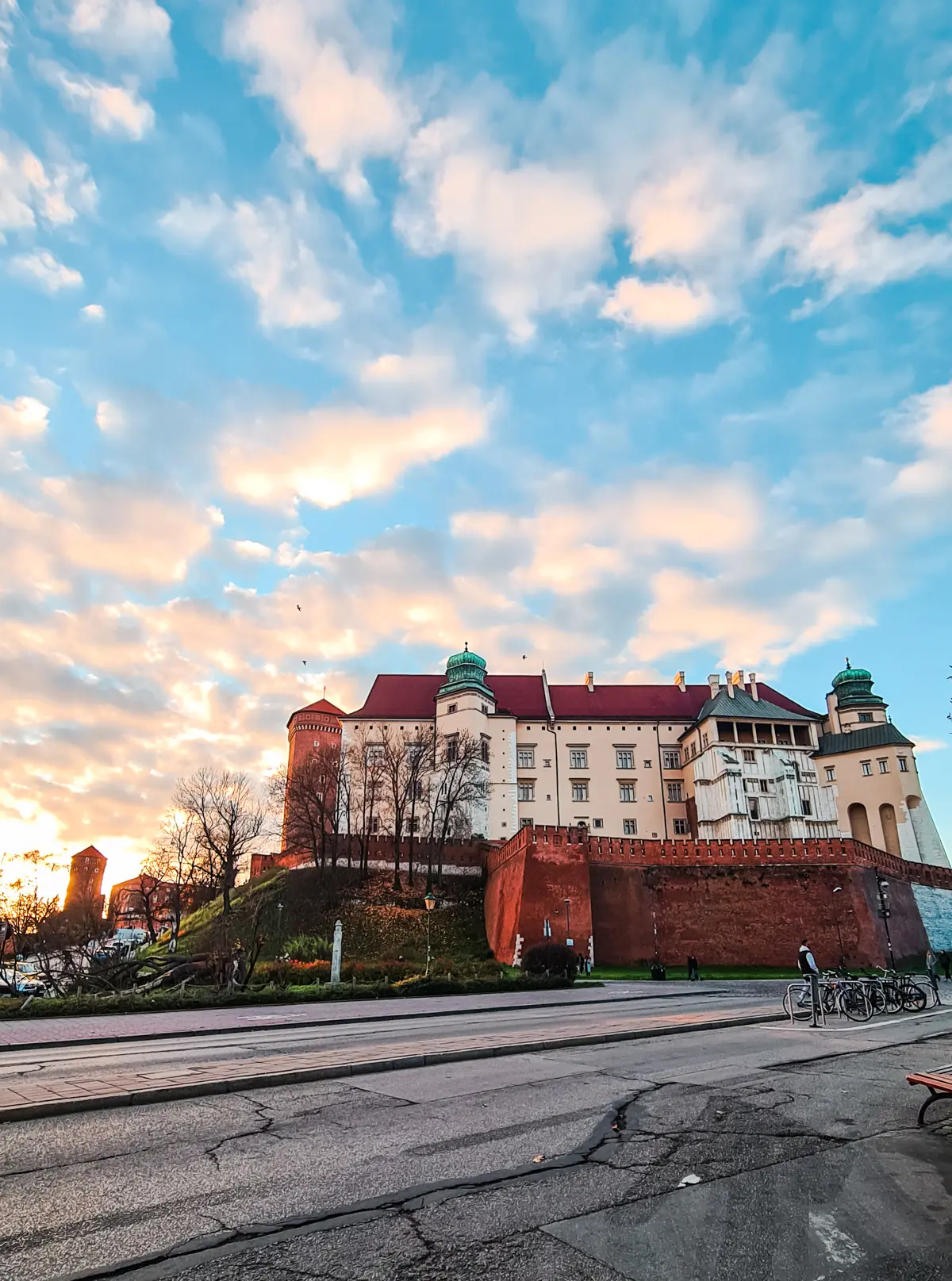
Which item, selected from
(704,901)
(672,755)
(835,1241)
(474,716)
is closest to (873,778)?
(672,755)

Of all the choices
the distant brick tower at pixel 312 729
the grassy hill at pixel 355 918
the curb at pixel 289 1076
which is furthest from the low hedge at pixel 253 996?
the distant brick tower at pixel 312 729

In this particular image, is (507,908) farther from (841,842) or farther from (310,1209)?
(310,1209)

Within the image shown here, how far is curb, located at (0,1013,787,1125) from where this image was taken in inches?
289

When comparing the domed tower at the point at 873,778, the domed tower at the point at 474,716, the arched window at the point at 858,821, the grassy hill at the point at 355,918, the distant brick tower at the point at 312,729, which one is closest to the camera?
the grassy hill at the point at 355,918

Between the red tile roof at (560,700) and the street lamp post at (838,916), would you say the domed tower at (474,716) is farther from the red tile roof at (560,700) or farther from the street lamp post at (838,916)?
the street lamp post at (838,916)

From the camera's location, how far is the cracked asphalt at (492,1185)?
13.3 feet

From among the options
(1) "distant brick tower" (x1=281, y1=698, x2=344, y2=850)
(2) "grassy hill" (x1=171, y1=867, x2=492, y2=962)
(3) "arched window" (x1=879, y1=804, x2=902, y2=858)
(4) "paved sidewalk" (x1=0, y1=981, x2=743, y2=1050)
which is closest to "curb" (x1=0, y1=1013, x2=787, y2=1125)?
(4) "paved sidewalk" (x1=0, y1=981, x2=743, y2=1050)

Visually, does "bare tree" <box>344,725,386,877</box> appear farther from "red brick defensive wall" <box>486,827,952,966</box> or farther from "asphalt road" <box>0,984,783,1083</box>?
"asphalt road" <box>0,984,783,1083</box>

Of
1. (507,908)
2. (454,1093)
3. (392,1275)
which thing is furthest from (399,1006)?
(507,908)

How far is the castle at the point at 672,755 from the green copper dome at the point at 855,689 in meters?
0.09

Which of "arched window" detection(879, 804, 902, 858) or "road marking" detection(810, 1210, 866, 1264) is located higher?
"arched window" detection(879, 804, 902, 858)

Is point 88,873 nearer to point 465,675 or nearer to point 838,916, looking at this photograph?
point 465,675

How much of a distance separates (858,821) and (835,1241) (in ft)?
210

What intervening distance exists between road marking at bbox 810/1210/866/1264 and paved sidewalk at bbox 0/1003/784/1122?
239 inches
